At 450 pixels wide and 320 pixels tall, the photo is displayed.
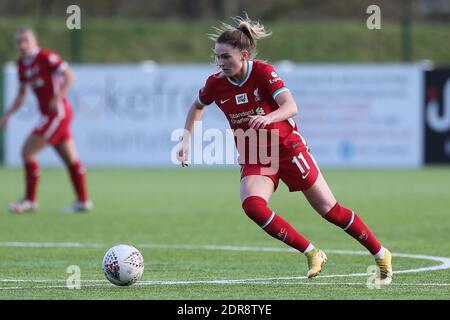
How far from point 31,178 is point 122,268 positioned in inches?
273

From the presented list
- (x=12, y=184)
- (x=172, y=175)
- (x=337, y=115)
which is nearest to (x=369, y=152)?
(x=337, y=115)

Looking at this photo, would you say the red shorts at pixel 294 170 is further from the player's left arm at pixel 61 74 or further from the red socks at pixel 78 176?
the red socks at pixel 78 176

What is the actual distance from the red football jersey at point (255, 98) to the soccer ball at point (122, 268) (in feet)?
3.93

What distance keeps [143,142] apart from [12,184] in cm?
456

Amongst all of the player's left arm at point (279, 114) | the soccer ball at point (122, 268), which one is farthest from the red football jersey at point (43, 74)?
the soccer ball at point (122, 268)

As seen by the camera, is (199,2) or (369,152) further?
(199,2)

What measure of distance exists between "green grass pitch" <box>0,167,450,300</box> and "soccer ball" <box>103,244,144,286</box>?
62 mm

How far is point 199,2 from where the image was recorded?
3762 centimetres

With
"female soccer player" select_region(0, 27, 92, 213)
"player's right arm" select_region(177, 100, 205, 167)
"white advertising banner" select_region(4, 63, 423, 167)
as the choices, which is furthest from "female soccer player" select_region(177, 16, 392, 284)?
"white advertising banner" select_region(4, 63, 423, 167)

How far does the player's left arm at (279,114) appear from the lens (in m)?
7.21

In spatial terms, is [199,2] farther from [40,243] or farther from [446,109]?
[40,243]

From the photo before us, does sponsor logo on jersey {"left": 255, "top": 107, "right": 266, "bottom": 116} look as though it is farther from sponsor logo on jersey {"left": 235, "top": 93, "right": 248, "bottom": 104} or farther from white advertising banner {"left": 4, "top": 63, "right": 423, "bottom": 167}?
white advertising banner {"left": 4, "top": 63, "right": 423, "bottom": 167}

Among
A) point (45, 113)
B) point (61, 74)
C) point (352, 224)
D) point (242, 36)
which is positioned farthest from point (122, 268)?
point (45, 113)

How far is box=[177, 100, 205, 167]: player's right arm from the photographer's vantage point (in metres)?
8.05
